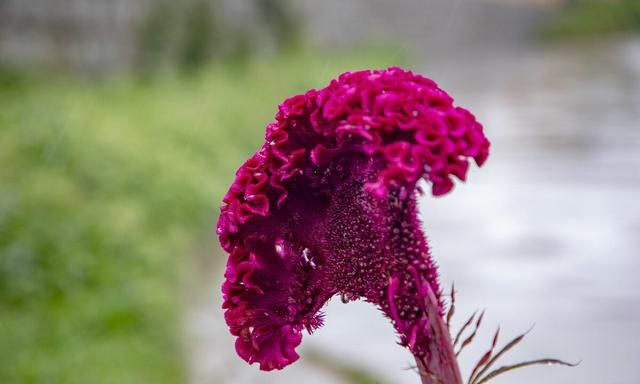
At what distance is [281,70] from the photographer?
11445mm

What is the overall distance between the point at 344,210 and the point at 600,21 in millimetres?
35158

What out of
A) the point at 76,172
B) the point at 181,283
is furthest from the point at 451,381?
the point at 76,172

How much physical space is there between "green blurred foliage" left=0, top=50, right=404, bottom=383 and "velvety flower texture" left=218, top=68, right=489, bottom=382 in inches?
106

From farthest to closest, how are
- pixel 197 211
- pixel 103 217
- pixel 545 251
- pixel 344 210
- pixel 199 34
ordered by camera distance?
pixel 199 34 < pixel 197 211 < pixel 545 251 < pixel 103 217 < pixel 344 210

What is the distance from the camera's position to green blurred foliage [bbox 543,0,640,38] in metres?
33.1

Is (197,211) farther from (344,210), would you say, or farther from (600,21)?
(600,21)

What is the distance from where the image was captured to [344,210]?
75 cm

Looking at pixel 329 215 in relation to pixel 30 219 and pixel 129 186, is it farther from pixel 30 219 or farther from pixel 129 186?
pixel 129 186

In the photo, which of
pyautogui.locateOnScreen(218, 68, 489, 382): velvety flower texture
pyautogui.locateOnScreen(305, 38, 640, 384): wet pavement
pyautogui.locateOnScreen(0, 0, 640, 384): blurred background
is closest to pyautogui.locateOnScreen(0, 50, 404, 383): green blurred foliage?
pyautogui.locateOnScreen(0, 0, 640, 384): blurred background

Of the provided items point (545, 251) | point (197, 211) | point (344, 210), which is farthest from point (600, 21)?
point (344, 210)

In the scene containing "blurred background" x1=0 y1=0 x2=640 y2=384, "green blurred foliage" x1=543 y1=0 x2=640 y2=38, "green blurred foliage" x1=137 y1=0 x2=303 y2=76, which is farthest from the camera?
"green blurred foliage" x1=543 y1=0 x2=640 y2=38

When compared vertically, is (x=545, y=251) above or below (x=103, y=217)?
above

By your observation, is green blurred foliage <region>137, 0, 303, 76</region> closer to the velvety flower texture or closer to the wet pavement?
the wet pavement

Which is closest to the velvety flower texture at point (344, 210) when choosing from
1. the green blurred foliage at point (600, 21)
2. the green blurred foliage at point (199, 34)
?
the green blurred foliage at point (199, 34)
